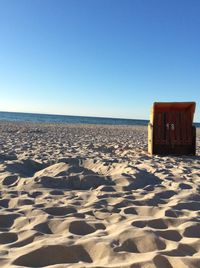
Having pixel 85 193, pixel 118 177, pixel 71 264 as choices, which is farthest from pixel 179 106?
pixel 71 264

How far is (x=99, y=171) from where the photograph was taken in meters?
6.09

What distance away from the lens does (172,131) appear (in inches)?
347

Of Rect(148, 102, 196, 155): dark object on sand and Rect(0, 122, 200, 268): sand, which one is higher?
Rect(148, 102, 196, 155): dark object on sand

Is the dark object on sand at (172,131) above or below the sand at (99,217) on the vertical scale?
above

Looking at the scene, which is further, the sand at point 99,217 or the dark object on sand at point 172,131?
the dark object on sand at point 172,131

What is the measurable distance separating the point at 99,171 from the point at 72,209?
2333 mm

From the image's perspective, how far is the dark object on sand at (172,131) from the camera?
8.77 m

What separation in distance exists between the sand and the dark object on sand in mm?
2526

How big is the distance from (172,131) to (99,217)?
18.5 feet

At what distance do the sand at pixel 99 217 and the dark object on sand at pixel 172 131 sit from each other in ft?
8.29

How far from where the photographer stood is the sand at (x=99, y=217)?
2.59 meters

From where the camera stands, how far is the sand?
8.48 feet

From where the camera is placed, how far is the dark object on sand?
28.8 feet

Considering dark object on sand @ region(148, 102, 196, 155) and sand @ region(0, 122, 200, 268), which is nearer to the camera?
sand @ region(0, 122, 200, 268)
